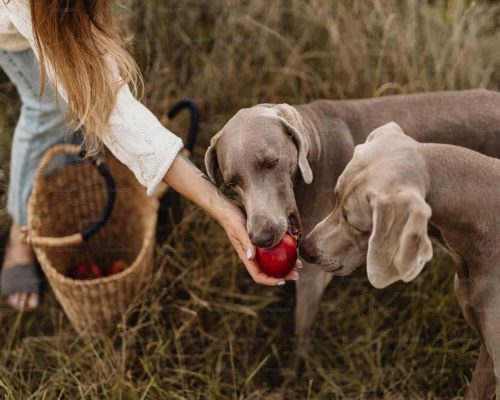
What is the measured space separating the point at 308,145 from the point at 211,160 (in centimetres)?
42

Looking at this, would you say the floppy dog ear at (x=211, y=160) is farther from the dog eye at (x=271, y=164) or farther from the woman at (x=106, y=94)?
the dog eye at (x=271, y=164)

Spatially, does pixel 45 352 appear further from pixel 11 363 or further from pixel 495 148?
pixel 495 148

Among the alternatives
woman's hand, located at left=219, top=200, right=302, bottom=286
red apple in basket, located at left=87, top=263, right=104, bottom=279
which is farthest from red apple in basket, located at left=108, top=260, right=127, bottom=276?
woman's hand, located at left=219, top=200, right=302, bottom=286

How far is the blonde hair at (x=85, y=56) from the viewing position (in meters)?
2.72

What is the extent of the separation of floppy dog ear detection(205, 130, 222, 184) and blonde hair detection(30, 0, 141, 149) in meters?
0.44

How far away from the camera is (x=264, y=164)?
2.71 meters

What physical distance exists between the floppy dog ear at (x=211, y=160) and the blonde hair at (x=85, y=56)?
17.2 inches

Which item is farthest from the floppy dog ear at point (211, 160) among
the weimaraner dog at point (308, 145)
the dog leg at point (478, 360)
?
the dog leg at point (478, 360)

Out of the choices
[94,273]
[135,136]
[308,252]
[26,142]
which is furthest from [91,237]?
[308,252]

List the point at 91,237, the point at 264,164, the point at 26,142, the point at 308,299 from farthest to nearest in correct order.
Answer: the point at 91,237 < the point at 26,142 < the point at 308,299 < the point at 264,164

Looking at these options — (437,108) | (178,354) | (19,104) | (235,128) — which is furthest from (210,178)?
(19,104)

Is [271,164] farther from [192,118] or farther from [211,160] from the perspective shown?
[192,118]

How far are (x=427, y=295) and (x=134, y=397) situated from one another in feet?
4.93

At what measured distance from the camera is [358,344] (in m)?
3.38
